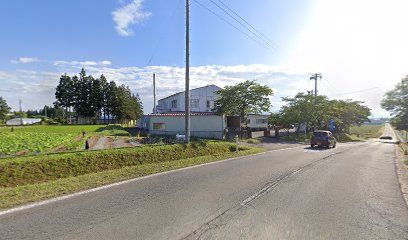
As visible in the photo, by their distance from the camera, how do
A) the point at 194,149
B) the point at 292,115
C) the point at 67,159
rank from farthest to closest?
the point at 292,115 → the point at 194,149 → the point at 67,159

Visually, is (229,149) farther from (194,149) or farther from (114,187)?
(114,187)

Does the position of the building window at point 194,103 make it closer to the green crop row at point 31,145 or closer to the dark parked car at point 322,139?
the dark parked car at point 322,139

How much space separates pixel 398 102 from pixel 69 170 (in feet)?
119

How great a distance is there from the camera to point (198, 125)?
30797 mm

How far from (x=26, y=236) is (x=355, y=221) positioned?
19.3 ft

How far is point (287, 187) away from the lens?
765cm

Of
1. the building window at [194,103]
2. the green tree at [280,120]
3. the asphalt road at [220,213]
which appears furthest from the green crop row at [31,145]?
the green tree at [280,120]

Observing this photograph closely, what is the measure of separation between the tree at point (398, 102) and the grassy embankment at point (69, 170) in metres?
29.7

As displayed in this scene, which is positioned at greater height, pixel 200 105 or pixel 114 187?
pixel 200 105

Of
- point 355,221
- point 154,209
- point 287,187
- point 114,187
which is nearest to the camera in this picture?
point 355,221

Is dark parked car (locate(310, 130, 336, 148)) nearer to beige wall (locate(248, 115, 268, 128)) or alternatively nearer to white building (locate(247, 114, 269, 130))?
beige wall (locate(248, 115, 268, 128))

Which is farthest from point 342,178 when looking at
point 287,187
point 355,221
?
point 355,221

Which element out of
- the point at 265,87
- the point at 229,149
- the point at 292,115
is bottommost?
the point at 229,149

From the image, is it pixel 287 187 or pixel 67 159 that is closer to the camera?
pixel 287 187
